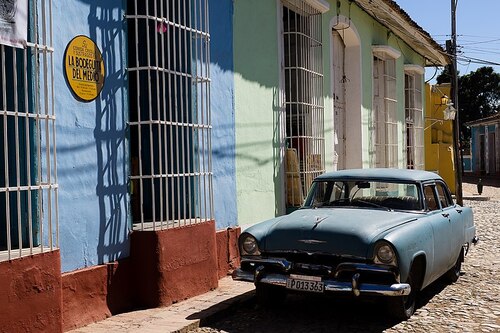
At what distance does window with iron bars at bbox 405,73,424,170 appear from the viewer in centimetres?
1686

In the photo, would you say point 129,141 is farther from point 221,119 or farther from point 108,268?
point 221,119

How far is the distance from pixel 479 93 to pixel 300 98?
44.4 meters

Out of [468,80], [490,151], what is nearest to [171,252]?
[490,151]

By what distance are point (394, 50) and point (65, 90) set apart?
34.3ft

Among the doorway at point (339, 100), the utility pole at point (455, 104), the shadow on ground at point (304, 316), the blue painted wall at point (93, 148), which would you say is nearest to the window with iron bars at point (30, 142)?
the blue painted wall at point (93, 148)

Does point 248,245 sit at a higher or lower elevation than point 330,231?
lower

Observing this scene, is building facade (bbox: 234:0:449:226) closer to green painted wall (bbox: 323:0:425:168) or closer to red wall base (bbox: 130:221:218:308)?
green painted wall (bbox: 323:0:425:168)

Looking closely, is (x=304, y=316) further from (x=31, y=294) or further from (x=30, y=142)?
(x=30, y=142)

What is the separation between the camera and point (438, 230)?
242 inches

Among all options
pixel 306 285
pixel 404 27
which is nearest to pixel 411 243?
pixel 306 285

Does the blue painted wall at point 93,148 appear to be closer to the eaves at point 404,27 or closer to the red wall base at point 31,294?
the red wall base at point 31,294

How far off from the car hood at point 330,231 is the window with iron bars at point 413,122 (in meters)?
11.2

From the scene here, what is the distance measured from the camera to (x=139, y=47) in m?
6.15

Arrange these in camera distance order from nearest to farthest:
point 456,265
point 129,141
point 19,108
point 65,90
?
1. point 19,108
2. point 65,90
3. point 129,141
4. point 456,265
